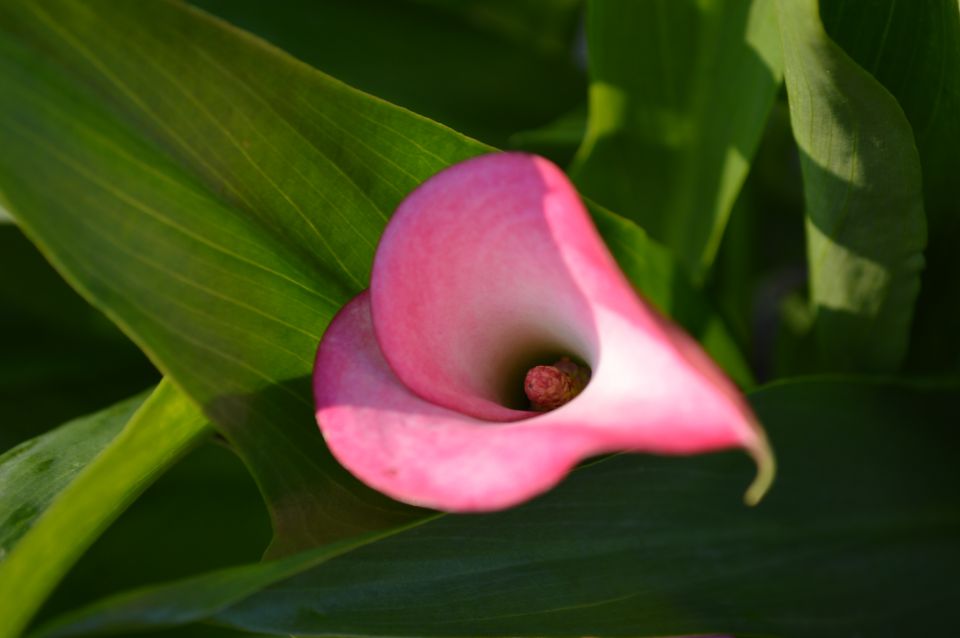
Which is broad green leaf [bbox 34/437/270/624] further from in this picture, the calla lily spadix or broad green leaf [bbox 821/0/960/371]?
broad green leaf [bbox 821/0/960/371]

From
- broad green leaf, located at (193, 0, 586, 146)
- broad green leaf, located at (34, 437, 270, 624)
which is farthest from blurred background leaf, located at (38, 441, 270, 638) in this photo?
broad green leaf, located at (193, 0, 586, 146)

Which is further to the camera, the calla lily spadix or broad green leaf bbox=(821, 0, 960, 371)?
broad green leaf bbox=(821, 0, 960, 371)

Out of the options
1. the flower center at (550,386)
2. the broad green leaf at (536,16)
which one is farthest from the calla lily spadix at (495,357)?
the broad green leaf at (536,16)

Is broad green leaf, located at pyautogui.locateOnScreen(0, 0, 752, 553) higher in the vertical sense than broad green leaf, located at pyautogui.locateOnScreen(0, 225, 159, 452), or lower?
higher

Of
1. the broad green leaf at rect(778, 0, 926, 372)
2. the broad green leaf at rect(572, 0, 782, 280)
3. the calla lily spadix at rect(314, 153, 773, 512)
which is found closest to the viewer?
the calla lily spadix at rect(314, 153, 773, 512)

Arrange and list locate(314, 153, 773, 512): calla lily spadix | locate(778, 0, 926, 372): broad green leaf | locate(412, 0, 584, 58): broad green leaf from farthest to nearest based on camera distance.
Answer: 1. locate(412, 0, 584, 58): broad green leaf
2. locate(778, 0, 926, 372): broad green leaf
3. locate(314, 153, 773, 512): calla lily spadix

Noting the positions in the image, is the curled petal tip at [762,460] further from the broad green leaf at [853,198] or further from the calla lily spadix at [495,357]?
the broad green leaf at [853,198]

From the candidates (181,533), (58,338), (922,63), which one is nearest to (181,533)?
(181,533)
